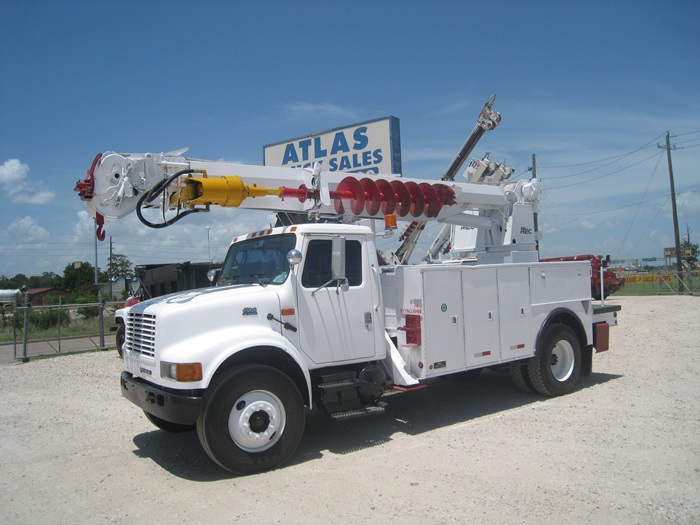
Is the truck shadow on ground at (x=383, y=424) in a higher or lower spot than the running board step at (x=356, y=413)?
lower

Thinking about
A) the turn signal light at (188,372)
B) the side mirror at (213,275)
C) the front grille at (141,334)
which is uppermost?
the side mirror at (213,275)

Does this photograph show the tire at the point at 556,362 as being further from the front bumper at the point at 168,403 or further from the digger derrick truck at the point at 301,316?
the front bumper at the point at 168,403

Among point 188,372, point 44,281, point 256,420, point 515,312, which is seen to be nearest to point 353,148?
point 515,312

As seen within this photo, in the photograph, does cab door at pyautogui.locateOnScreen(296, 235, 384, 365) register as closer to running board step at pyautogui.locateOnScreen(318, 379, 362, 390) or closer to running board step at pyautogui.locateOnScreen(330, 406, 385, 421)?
running board step at pyautogui.locateOnScreen(318, 379, 362, 390)

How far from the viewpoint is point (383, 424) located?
7359 millimetres

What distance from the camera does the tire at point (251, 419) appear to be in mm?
5266

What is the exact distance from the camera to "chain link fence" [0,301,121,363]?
1505cm

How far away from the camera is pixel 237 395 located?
5.39m

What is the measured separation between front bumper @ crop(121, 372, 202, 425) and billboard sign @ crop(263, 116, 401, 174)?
11.6 metres

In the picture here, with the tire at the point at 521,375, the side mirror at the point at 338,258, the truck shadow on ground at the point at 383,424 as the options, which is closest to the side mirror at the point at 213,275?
the truck shadow on ground at the point at 383,424

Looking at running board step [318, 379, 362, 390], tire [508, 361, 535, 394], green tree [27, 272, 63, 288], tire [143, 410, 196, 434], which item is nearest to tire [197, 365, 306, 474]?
running board step [318, 379, 362, 390]

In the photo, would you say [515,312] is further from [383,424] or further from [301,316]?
[301,316]

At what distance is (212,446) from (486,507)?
2.54m

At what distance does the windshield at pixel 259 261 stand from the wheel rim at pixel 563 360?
4934 mm
